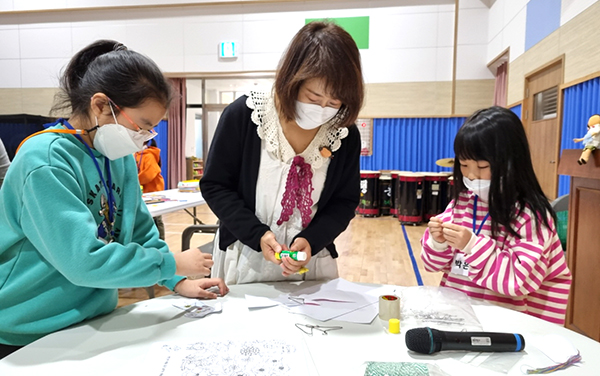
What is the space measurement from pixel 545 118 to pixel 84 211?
543 cm

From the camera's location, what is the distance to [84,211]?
2.78 feet

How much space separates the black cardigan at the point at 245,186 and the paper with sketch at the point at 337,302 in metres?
0.13

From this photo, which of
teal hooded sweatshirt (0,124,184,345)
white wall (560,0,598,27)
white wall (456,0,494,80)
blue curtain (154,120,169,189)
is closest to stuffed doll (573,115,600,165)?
teal hooded sweatshirt (0,124,184,345)

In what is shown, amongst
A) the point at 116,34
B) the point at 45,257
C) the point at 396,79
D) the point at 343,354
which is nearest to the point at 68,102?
the point at 45,257

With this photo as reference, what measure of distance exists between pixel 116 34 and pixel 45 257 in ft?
27.8

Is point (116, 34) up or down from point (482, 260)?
up

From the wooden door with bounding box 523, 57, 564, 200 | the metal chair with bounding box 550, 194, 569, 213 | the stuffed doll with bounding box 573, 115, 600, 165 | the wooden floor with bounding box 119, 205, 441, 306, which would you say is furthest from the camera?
the wooden door with bounding box 523, 57, 564, 200

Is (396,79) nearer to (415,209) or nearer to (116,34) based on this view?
(415,209)

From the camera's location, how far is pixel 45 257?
85 cm

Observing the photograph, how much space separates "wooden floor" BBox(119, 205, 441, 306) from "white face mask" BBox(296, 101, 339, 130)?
7.82 feet

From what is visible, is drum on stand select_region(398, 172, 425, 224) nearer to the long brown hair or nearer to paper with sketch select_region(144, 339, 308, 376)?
the long brown hair

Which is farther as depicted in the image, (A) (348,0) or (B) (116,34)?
(B) (116,34)

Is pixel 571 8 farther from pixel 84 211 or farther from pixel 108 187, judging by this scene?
pixel 84 211

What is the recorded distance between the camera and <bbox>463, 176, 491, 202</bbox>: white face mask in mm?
1291
